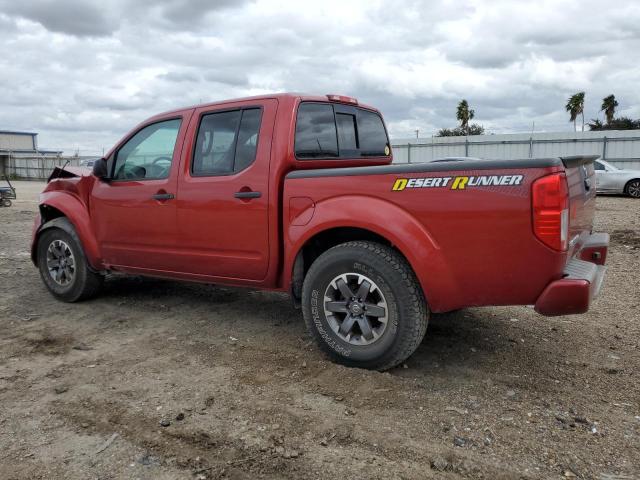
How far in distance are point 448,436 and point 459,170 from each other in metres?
1.48

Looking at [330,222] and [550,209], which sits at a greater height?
[550,209]

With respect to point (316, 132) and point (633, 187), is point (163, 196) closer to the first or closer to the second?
point (316, 132)

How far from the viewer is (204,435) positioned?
112 inches

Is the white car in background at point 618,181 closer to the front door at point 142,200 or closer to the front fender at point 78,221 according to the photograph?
the front door at point 142,200

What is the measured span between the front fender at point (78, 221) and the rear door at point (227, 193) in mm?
1191

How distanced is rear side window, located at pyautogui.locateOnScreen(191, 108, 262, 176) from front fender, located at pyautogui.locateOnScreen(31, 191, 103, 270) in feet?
4.89

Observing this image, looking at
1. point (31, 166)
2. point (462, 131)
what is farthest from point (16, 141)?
point (462, 131)

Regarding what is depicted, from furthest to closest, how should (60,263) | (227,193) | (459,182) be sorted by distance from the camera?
1. (60,263)
2. (227,193)
3. (459,182)

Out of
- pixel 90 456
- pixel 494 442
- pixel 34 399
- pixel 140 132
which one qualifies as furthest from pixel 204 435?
pixel 140 132

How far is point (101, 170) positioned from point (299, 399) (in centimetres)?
313

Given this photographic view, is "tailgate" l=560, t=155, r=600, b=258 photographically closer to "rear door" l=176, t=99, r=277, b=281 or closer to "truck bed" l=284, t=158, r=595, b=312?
"truck bed" l=284, t=158, r=595, b=312

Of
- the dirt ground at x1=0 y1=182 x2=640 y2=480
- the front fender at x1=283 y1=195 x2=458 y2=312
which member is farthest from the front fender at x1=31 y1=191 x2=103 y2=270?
the front fender at x1=283 y1=195 x2=458 y2=312

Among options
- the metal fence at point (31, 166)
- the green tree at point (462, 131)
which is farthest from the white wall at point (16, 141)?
the green tree at point (462, 131)

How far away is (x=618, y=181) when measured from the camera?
17.4m
